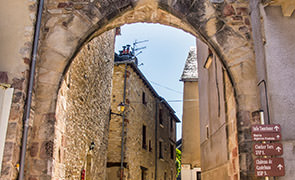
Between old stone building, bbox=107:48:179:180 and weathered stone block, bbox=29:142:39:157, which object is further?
old stone building, bbox=107:48:179:180

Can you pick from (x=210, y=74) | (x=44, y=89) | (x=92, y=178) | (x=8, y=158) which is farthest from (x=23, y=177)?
(x=92, y=178)

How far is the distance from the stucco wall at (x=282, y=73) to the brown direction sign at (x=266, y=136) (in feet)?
0.45

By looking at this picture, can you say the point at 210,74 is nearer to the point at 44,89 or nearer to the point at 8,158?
the point at 44,89

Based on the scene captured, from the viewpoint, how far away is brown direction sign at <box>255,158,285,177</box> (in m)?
3.66

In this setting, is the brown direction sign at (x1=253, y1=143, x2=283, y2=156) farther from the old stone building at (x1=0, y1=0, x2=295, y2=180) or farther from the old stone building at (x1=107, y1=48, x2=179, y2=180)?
the old stone building at (x1=107, y1=48, x2=179, y2=180)

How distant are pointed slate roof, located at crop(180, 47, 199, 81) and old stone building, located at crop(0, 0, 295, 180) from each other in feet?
22.1

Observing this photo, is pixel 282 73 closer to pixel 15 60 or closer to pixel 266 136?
pixel 266 136

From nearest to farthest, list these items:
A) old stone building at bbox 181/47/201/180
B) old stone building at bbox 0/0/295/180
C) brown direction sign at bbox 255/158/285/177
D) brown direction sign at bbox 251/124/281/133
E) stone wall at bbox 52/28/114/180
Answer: brown direction sign at bbox 255/158/285/177
brown direction sign at bbox 251/124/281/133
old stone building at bbox 0/0/295/180
stone wall at bbox 52/28/114/180
old stone building at bbox 181/47/201/180

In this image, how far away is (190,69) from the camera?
12.2m

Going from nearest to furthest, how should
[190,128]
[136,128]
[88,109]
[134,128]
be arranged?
[88,109], [190,128], [134,128], [136,128]

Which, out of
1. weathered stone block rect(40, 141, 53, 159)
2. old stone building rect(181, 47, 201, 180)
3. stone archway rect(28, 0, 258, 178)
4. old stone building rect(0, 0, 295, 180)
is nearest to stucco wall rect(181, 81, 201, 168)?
old stone building rect(181, 47, 201, 180)

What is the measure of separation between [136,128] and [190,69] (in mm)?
3245

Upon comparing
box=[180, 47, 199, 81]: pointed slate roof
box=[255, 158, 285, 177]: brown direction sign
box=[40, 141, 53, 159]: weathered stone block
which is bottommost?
box=[255, 158, 285, 177]: brown direction sign

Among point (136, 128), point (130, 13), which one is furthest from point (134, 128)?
point (130, 13)
